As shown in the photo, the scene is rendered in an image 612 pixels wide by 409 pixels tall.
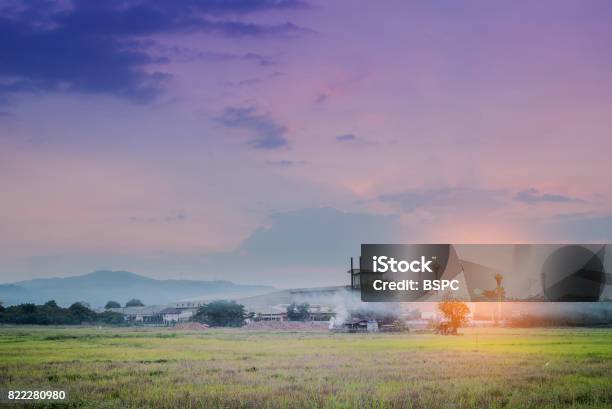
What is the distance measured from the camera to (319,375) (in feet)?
92.0

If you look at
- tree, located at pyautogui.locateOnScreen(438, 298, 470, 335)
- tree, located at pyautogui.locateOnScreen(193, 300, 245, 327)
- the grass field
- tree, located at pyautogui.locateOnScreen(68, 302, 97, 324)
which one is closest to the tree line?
tree, located at pyautogui.locateOnScreen(68, 302, 97, 324)

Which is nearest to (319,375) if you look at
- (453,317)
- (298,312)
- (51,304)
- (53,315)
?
(453,317)

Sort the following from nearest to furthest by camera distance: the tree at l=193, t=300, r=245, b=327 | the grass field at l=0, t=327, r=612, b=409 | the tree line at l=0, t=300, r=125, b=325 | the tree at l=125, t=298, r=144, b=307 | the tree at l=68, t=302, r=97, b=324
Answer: the grass field at l=0, t=327, r=612, b=409
the tree line at l=0, t=300, r=125, b=325
the tree at l=193, t=300, r=245, b=327
the tree at l=68, t=302, r=97, b=324
the tree at l=125, t=298, r=144, b=307

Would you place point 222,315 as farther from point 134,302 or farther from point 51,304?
point 134,302

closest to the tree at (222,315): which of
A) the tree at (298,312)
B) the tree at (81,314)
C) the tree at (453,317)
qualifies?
the tree at (298,312)

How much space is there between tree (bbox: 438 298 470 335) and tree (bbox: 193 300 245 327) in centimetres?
2975

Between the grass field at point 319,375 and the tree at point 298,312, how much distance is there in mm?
37596

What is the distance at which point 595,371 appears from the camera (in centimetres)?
3002

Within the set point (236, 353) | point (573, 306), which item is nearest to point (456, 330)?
point (573, 306)

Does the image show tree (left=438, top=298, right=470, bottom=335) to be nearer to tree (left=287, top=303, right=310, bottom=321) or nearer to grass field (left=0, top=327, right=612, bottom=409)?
grass field (left=0, top=327, right=612, bottom=409)

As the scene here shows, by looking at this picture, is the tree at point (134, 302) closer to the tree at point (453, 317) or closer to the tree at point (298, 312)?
the tree at point (298, 312)

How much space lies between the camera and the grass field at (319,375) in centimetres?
2134

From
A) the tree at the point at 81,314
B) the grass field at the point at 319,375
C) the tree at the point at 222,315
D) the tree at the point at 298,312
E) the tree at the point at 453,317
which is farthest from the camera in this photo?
the tree at the point at 81,314

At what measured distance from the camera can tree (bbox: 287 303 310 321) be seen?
84125 mm
